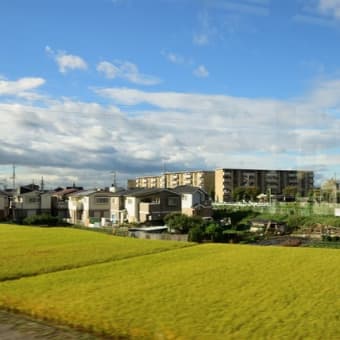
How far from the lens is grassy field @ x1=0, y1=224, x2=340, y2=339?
11.8 metres

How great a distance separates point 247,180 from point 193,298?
120 metres

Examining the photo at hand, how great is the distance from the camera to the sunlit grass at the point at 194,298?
1178 centimetres

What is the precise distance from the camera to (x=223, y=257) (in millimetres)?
26250

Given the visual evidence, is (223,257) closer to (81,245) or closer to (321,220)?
(81,245)

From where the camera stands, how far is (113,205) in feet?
229

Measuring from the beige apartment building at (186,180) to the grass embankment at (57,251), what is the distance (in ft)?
306

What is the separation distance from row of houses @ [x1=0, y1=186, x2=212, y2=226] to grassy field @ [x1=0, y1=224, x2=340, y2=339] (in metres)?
38.1

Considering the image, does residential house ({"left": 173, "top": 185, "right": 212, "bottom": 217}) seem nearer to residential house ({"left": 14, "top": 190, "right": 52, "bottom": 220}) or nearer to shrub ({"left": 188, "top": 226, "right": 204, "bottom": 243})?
residential house ({"left": 14, "top": 190, "right": 52, "bottom": 220})

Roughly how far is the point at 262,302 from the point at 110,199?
56.8 metres

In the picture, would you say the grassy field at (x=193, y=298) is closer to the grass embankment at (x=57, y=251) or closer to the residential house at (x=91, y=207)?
the grass embankment at (x=57, y=251)

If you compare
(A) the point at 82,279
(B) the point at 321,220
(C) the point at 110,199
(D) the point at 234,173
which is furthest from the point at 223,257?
(D) the point at 234,173

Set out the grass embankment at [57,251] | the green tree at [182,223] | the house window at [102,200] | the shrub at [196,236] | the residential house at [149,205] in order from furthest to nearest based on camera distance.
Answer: the house window at [102,200], the residential house at [149,205], the green tree at [182,223], the shrub at [196,236], the grass embankment at [57,251]

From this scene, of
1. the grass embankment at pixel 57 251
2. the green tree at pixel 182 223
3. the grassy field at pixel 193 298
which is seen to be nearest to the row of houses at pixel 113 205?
the green tree at pixel 182 223

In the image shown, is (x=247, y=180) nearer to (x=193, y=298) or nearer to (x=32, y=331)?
(x=193, y=298)
